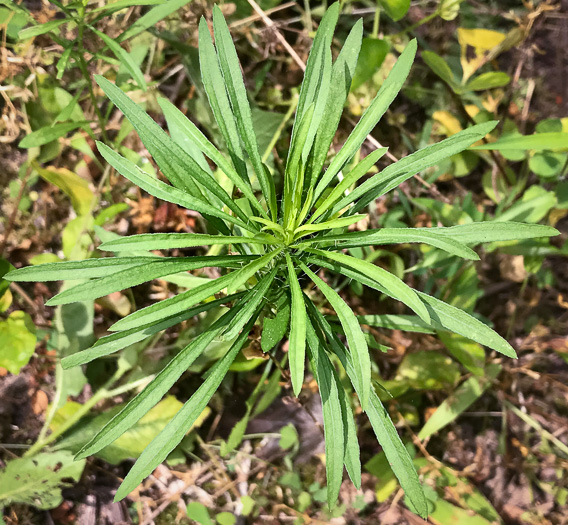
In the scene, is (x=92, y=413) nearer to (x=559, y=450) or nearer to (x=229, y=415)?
(x=229, y=415)

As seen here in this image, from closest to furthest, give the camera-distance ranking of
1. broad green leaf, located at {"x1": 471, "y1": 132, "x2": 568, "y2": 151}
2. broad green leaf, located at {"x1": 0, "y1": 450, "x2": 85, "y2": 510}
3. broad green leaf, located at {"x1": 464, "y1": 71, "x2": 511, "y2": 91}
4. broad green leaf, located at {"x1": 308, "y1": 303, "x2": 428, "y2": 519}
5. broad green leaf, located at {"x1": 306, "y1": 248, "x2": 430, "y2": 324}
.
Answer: broad green leaf, located at {"x1": 306, "y1": 248, "x2": 430, "y2": 324}
broad green leaf, located at {"x1": 308, "y1": 303, "x2": 428, "y2": 519}
broad green leaf, located at {"x1": 471, "y1": 132, "x2": 568, "y2": 151}
broad green leaf, located at {"x1": 0, "y1": 450, "x2": 85, "y2": 510}
broad green leaf, located at {"x1": 464, "y1": 71, "x2": 511, "y2": 91}

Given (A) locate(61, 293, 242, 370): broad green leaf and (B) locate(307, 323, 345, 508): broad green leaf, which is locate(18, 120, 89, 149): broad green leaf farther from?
(B) locate(307, 323, 345, 508): broad green leaf

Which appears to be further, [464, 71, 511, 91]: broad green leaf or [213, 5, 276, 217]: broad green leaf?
[464, 71, 511, 91]: broad green leaf

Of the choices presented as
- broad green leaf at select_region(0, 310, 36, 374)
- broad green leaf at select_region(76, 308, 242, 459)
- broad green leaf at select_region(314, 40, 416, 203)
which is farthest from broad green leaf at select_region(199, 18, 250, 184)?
broad green leaf at select_region(0, 310, 36, 374)

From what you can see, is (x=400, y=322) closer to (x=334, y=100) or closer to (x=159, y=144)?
(x=334, y=100)

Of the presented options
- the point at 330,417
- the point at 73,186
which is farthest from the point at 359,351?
the point at 73,186

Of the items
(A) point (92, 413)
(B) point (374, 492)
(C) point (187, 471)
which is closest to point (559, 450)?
(B) point (374, 492)

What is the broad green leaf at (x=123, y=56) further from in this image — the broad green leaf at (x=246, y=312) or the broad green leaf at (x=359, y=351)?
the broad green leaf at (x=359, y=351)
